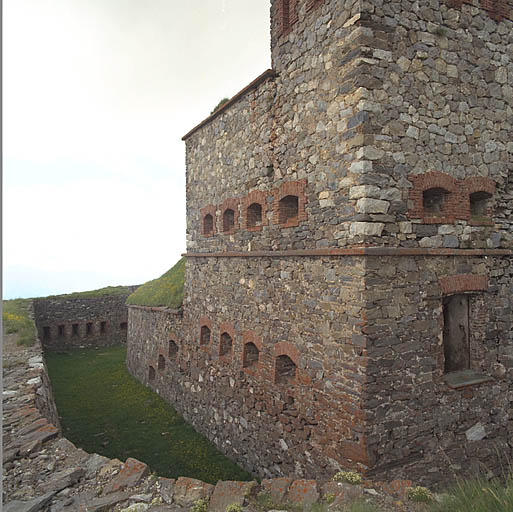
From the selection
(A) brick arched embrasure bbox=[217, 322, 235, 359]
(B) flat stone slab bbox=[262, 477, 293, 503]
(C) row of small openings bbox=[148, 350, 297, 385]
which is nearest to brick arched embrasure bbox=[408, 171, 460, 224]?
(C) row of small openings bbox=[148, 350, 297, 385]

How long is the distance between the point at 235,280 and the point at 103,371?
10.9 meters

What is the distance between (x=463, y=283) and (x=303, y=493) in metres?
4.59

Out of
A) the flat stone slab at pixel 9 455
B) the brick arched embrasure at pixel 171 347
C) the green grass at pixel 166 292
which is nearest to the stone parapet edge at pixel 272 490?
the flat stone slab at pixel 9 455

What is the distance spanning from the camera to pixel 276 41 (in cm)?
841

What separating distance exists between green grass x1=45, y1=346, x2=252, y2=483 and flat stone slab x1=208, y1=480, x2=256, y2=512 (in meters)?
4.34

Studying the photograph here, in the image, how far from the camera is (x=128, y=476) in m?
5.12

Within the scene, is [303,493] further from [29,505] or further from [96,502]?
[29,505]

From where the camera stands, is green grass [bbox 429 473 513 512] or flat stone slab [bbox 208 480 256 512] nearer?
green grass [bbox 429 473 513 512]

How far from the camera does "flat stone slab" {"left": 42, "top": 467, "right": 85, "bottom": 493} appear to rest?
4.88 metres

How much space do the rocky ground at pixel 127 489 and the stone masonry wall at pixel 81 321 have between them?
59.4 ft

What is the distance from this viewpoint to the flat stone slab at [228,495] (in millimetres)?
4598

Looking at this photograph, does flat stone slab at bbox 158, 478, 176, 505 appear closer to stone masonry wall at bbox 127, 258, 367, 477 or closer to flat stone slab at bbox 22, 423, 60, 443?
flat stone slab at bbox 22, 423, 60, 443

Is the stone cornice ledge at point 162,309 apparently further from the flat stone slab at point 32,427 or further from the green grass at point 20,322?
the flat stone slab at point 32,427

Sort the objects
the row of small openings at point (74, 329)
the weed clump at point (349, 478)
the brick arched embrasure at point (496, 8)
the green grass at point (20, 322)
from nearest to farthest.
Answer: the weed clump at point (349, 478) → the brick arched embrasure at point (496, 8) → the green grass at point (20, 322) → the row of small openings at point (74, 329)
